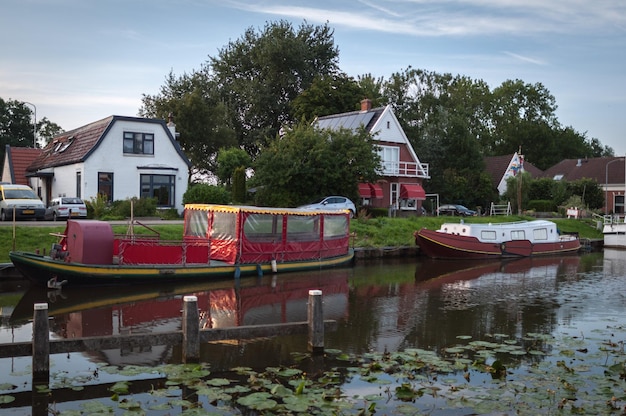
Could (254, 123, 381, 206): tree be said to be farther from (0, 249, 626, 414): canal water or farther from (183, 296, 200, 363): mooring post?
(183, 296, 200, 363): mooring post

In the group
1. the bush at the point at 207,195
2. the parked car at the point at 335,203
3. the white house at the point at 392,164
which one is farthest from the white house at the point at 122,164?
the white house at the point at 392,164

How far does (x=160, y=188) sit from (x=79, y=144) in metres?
6.27

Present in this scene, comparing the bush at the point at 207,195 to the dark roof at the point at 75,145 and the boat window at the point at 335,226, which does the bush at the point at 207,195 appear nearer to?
the dark roof at the point at 75,145

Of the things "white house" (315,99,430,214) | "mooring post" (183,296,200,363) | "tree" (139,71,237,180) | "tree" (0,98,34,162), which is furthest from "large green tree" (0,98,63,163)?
"mooring post" (183,296,200,363)

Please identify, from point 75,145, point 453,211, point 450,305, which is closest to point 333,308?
point 450,305

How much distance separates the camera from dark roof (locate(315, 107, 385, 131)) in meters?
49.4

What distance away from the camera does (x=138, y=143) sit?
136ft

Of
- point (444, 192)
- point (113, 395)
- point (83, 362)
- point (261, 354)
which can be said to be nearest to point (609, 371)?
point (261, 354)

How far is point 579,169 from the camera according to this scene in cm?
7562

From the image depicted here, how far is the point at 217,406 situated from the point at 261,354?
323cm

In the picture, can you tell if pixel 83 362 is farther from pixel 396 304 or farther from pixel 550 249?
pixel 550 249

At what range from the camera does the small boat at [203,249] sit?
2045 centimetres

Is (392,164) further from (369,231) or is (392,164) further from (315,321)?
(315,321)

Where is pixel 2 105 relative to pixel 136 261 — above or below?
above
